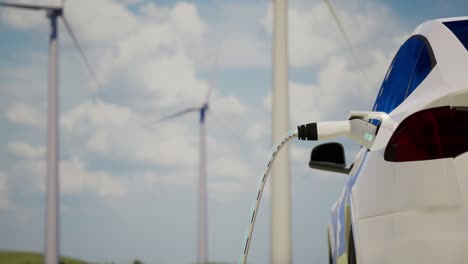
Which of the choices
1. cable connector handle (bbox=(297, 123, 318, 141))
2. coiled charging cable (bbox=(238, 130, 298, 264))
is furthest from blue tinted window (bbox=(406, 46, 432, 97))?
coiled charging cable (bbox=(238, 130, 298, 264))

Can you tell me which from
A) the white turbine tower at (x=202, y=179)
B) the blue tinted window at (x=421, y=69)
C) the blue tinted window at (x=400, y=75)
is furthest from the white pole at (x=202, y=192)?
the blue tinted window at (x=421, y=69)

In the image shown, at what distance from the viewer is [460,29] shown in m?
2.67

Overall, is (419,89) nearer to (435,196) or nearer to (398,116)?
(398,116)

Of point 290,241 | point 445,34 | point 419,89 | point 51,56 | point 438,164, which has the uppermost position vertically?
point 51,56

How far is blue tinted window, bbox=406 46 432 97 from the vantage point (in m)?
2.55

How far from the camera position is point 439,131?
229cm

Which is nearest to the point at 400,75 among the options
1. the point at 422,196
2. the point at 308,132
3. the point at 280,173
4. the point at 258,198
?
the point at 308,132

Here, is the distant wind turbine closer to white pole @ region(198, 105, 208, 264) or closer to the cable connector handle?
white pole @ region(198, 105, 208, 264)

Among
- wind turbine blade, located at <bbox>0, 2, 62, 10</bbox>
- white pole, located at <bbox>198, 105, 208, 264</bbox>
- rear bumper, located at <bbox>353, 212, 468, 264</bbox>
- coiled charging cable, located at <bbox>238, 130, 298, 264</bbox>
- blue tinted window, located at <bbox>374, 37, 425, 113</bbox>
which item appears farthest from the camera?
white pole, located at <bbox>198, 105, 208, 264</bbox>

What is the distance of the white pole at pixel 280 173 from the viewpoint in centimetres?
1495

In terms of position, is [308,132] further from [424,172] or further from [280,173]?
[280,173]

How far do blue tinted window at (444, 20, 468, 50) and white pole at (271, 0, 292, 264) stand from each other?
474 inches

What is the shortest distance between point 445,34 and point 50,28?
20246 millimetres

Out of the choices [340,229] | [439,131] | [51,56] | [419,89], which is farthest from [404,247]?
[51,56]
